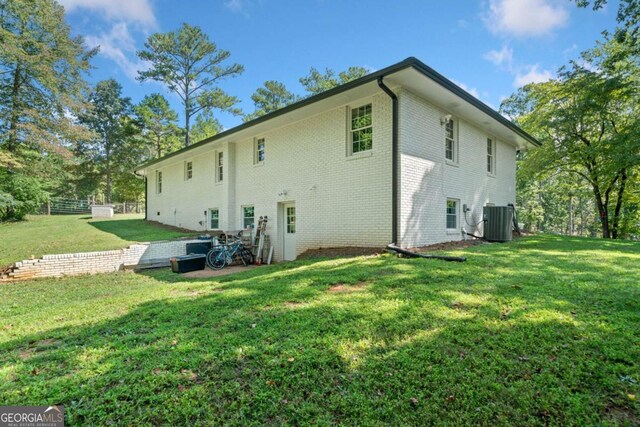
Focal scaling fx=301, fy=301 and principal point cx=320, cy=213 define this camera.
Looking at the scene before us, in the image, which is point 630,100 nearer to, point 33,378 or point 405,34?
point 405,34

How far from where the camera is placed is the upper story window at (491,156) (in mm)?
12750

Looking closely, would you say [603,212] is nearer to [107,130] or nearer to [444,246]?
[444,246]

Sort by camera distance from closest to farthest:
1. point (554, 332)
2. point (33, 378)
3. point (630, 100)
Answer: point (33, 378) < point (554, 332) < point (630, 100)

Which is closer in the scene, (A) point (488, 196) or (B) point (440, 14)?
(B) point (440, 14)

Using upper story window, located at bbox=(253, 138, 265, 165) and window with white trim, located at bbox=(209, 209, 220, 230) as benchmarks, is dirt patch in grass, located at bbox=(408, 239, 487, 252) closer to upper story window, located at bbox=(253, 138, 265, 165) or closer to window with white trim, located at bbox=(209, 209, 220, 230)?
upper story window, located at bbox=(253, 138, 265, 165)

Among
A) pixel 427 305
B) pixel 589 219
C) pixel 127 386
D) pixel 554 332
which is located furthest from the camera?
pixel 589 219

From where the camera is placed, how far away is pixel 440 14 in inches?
355

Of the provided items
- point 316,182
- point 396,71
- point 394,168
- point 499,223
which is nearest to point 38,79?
point 316,182

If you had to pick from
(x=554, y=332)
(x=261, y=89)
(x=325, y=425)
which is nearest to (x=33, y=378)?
(x=325, y=425)

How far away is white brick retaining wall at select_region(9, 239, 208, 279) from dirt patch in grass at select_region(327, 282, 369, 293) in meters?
7.74

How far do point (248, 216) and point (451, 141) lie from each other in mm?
8579

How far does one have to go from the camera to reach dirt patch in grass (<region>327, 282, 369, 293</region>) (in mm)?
4711

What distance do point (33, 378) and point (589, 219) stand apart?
6028 centimetres

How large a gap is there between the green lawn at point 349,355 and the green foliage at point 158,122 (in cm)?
3071
